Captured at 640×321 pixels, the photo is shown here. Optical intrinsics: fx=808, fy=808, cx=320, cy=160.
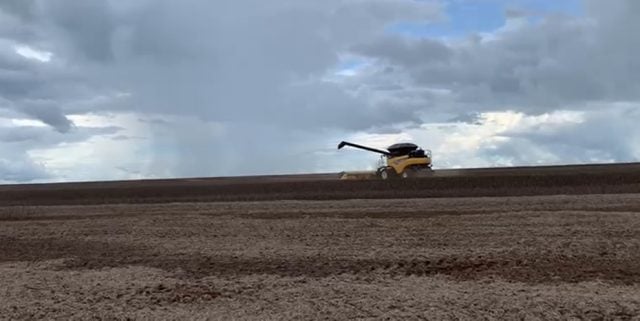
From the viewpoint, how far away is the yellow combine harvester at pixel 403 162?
145 feet

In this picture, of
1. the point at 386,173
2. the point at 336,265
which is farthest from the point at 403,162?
the point at 336,265

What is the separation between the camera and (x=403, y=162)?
44.3m

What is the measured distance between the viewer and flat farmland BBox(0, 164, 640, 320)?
9992 mm

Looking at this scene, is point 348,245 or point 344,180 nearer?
point 348,245

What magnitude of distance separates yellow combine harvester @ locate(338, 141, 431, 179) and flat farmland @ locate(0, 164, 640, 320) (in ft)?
66.0

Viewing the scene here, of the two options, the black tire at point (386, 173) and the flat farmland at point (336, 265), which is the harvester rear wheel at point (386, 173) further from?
the flat farmland at point (336, 265)

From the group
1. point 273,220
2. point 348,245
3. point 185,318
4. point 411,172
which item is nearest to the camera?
point 185,318

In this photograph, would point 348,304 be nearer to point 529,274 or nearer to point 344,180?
point 529,274

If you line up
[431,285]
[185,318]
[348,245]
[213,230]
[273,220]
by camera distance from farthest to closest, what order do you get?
[273,220] < [213,230] < [348,245] < [431,285] < [185,318]

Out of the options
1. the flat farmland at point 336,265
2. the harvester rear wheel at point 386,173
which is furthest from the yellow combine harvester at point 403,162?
the flat farmland at point 336,265

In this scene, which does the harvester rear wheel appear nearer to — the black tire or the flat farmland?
the black tire

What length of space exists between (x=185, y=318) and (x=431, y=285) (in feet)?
11.4

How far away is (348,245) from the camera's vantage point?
1550 centimetres

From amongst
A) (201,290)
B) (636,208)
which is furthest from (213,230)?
(636,208)
